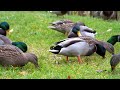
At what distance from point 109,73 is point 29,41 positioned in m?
3.67

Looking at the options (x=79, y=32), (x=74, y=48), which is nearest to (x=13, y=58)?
(x=74, y=48)

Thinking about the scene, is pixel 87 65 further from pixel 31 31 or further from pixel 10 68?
pixel 31 31

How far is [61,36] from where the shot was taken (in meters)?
9.56

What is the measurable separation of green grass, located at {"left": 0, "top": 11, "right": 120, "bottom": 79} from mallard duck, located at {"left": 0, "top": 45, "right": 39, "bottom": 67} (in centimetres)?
11

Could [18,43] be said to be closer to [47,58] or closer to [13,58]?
[47,58]

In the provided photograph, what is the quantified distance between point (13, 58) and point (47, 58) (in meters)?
1.35

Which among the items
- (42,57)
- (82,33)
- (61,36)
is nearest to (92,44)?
(42,57)

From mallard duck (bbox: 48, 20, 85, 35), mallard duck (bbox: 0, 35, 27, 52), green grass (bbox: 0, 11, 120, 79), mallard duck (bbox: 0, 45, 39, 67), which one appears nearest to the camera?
green grass (bbox: 0, 11, 120, 79)

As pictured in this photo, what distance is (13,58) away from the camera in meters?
5.52

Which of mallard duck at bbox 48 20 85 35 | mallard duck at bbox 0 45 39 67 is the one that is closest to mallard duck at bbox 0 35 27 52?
mallard duck at bbox 0 45 39 67

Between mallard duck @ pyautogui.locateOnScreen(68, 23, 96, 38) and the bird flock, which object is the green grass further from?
mallard duck @ pyautogui.locateOnScreen(68, 23, 96, 38)

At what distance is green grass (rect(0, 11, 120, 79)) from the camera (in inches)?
195

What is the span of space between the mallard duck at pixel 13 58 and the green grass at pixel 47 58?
0.11 meters
